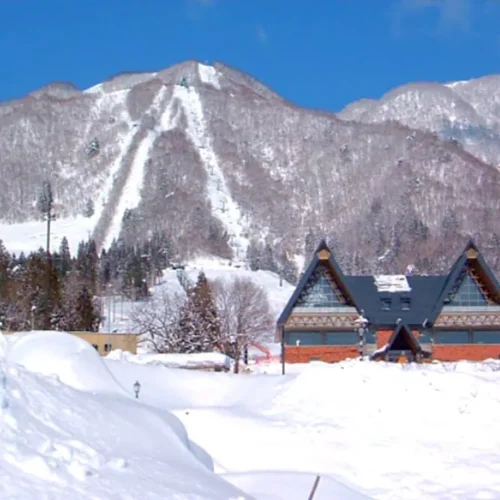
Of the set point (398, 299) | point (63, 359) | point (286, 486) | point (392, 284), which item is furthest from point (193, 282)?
point (286, 486)

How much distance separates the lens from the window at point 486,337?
37188mm

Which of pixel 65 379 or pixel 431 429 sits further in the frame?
pixel 431 429

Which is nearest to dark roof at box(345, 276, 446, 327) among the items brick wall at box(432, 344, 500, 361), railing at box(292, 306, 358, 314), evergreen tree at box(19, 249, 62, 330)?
railing at box(292, 306, 358, 314)

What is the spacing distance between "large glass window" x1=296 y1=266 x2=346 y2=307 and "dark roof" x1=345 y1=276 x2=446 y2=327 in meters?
1.21

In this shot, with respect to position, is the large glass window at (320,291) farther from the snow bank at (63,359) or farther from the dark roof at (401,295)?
the snow bank at (63,359)

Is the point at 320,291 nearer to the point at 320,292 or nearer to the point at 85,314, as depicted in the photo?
the point at 320,292

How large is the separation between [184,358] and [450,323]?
12.5 m

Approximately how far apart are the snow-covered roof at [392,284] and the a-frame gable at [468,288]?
6.36 ft

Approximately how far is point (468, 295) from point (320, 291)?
6.96 m

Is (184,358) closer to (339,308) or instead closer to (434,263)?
(339,308)

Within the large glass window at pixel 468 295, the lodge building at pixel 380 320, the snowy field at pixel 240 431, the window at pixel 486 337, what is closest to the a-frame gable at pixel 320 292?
the lodge building at pixel 380 320

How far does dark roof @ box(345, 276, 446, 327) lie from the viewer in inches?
1468

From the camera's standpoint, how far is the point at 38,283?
235ft

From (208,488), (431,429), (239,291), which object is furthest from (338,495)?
(239,291)
